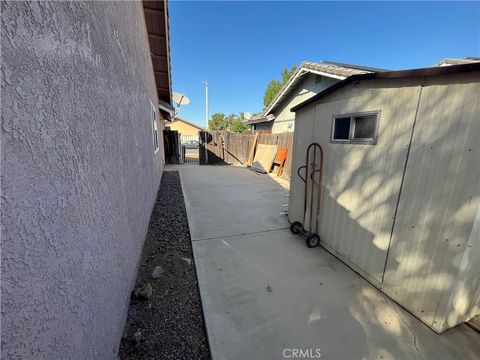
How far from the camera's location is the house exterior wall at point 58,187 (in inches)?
26.4

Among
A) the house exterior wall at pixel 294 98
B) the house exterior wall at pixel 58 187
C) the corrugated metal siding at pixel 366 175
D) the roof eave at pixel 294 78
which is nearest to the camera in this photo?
the house exterior wall at pixel 58 187

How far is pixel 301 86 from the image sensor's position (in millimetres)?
10852

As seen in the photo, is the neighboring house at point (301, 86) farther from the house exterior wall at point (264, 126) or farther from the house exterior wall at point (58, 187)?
the house exterior wall at point (58, 187)

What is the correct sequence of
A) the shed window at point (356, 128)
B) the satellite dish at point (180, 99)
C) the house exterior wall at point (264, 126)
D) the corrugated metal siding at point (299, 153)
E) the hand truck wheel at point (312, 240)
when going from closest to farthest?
the shed window at point (356, 128) < the hand truck wheel at point (312, 240) < the corrugated metal siding at point (299, 153) < the satellite dish at point (180, 99) < the house exterior wall at point (264, 126)

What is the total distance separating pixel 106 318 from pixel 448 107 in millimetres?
3140

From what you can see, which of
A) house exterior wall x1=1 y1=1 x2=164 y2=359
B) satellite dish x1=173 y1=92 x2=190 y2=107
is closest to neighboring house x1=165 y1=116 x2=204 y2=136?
satellite dish x1=173 y1=92 x2=190 y2=107

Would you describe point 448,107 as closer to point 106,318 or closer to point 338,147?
point 338,147

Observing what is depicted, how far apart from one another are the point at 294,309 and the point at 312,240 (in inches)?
54.5

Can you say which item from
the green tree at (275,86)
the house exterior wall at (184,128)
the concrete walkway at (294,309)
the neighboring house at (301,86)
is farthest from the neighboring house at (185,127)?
the concrete walkway at (294,309)

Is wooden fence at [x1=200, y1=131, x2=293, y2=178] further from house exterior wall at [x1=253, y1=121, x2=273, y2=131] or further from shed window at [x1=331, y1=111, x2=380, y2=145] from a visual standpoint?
shed window at [x1=331, y1=111, x2=380, y2=145]

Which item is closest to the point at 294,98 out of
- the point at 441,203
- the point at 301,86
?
the point at 301,86

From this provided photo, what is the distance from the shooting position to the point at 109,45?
6.19 ft

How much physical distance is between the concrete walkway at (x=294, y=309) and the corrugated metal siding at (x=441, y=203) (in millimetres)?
251

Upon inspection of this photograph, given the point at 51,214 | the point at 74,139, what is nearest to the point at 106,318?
the point at 51,214
